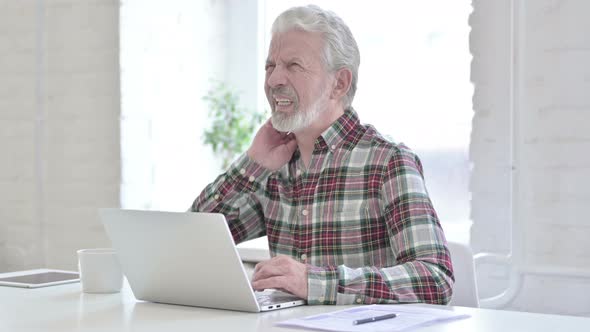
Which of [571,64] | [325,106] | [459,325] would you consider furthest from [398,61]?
[459,325]

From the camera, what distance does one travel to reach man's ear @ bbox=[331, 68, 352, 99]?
2.05 m

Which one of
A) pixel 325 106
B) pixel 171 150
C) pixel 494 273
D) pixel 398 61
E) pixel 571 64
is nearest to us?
pixel 325 106

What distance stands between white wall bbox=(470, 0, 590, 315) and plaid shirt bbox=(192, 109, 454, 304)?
618mm

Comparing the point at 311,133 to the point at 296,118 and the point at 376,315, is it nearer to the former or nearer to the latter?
the point at 296,118

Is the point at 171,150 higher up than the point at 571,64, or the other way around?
the point at 571,64

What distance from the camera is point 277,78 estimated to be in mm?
2004

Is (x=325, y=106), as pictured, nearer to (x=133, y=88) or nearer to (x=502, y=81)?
(x=502, y=81)

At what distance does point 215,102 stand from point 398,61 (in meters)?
0.78

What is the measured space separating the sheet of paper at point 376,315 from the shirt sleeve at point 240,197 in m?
0.66

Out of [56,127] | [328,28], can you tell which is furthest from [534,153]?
[56,127]

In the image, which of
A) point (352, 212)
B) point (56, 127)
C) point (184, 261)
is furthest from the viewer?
point (56, 127)

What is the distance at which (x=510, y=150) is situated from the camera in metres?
2.45

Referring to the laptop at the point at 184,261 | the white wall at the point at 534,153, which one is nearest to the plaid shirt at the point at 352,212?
the laptop at the point at 184,261

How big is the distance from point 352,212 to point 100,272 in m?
0.57
